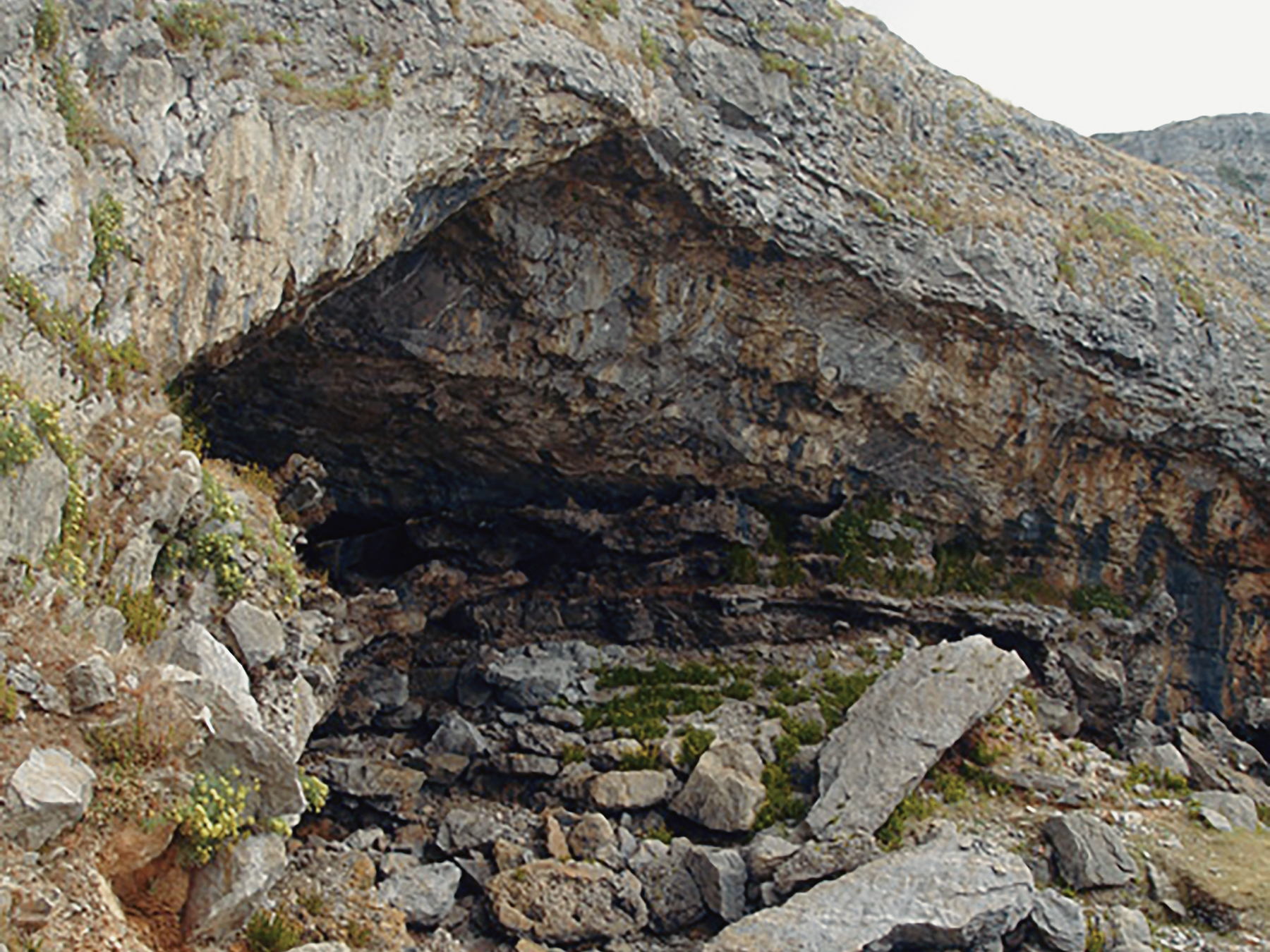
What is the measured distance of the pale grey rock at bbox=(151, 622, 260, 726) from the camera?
28.5 ft

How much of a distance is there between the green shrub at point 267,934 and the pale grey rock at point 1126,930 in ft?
31.4

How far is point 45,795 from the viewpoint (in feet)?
19.5

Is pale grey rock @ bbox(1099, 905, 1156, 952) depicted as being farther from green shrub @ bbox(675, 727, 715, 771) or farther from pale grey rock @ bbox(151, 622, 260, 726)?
pale grey rock @ bbox(151, 622, 260, 726)

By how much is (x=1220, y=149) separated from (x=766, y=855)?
30.3 meters

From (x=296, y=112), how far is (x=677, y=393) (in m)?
9.75

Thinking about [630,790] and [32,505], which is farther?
[630,790]

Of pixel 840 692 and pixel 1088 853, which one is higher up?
pixel 840 692

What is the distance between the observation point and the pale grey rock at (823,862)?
13070mm

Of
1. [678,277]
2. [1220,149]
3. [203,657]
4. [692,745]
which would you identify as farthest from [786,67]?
[1220,149]

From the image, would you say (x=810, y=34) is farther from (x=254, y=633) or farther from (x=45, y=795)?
(x=45, y=795)

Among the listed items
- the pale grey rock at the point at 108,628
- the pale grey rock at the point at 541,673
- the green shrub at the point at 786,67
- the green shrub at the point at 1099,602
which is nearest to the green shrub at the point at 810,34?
the green shrub at the point at 786,67

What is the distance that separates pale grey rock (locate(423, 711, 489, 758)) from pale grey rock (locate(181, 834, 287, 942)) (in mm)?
9965

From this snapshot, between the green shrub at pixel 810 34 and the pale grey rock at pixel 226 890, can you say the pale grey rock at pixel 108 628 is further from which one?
the green shrub at pixel 810 34

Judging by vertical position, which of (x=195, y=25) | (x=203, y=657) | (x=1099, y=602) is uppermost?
(x=195, y=25)
